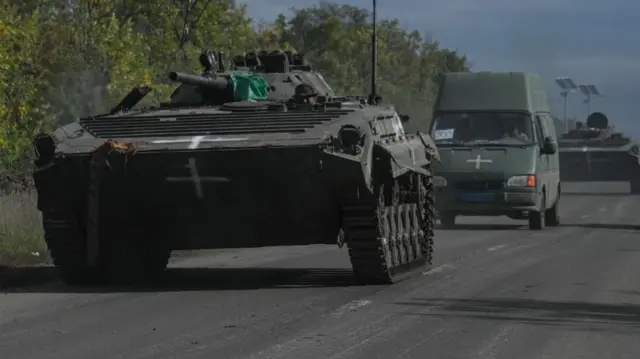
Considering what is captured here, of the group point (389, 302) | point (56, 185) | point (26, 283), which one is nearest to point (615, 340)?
point (389, 302)

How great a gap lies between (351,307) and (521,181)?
43.0 feet

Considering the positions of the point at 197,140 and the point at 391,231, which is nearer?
the point at 197,140

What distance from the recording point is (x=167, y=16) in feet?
125

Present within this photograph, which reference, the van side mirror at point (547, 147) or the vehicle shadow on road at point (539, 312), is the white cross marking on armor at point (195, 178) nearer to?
the vehicle shadow on road at point (539, 312)

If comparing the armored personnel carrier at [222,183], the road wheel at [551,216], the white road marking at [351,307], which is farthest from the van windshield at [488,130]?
the white road marking at [351,307]

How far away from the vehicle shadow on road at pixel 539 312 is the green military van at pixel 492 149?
12149 millimetres

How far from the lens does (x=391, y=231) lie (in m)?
14.4

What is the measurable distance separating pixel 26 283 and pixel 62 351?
16.8 ft

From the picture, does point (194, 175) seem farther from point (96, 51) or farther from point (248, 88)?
point (96, 51)

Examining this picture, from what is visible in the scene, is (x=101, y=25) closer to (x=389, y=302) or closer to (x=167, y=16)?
(x=167, y=16)

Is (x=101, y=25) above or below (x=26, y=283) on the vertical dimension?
above

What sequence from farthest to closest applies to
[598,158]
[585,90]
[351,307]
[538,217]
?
[585,90] < [598,158] < [538,217] < [351,307]

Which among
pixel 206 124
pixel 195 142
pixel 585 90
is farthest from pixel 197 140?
pixel 585 90

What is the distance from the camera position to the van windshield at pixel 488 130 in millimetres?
25172
